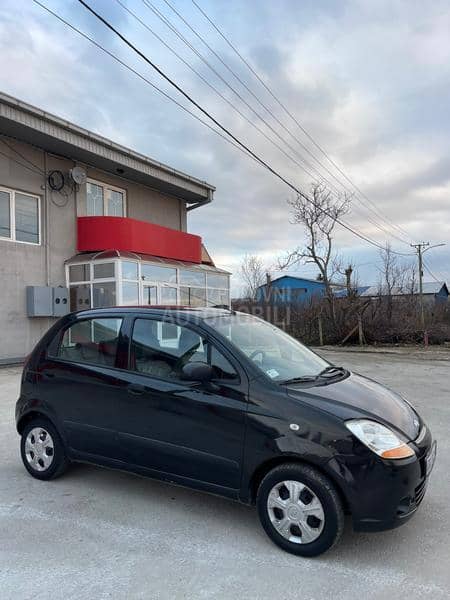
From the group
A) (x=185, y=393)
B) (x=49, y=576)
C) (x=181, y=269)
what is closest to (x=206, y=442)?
(x=185, y=393)

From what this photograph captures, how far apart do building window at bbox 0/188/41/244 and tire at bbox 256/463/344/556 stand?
1203cm

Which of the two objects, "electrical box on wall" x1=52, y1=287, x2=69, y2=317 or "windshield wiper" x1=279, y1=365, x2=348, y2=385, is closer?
"windshield wiper" x1=279, y1=365, x2=348, y2=385

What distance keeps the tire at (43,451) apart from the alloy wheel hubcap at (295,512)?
2.12 metres

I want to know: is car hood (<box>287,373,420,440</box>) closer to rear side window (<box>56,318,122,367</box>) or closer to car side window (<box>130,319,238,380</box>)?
car side window (<box>130,319,238,380</box>)

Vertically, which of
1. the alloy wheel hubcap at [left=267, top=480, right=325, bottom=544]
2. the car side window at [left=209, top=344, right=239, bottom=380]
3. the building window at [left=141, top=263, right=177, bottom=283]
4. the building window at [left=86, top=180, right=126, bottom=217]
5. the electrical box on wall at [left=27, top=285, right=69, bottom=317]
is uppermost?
the building window at [left=86, top=180, right=126, bottom=217]

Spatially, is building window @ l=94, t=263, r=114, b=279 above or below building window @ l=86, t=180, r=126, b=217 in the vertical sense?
below

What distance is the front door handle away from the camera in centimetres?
375

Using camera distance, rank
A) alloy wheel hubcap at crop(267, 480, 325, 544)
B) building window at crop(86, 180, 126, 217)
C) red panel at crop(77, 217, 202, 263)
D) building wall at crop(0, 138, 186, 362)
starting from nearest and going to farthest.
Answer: alloy wheel hubcap at crop(267, 480, 325, 544) → building wall at crop(0, 138, 186, 362) → red panel at crop(77, 217, 202, 263) → building window at crop(86, 180, 126, 217)

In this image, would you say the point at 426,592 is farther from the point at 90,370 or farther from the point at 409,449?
the point at 90,370

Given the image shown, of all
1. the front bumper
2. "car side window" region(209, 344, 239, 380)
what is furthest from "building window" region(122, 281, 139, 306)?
the front bumper

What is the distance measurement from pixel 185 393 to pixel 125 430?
26.8 inches

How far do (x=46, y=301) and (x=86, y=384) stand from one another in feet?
33.6

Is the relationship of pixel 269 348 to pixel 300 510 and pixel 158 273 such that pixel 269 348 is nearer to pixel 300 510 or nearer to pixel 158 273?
pixel 300 510

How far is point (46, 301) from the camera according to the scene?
44.4 ft
